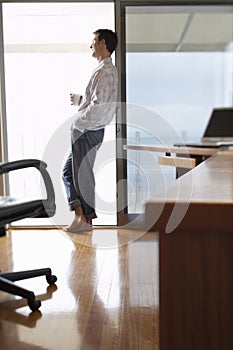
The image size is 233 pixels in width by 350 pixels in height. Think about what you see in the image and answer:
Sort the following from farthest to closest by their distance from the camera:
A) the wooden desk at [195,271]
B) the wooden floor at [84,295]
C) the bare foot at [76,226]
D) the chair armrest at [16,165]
Answer: the bare foot at [76,226] < the chair armrest at [16,165] < the wooden floor at [84,295] < the wooden desk at [195,271]

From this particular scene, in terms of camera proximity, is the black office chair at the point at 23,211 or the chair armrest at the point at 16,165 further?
the chair armrest at the point at 16,165

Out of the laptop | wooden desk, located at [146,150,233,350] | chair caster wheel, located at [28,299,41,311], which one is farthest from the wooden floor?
the laptop

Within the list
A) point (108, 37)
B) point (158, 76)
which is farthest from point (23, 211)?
point (158, 76)

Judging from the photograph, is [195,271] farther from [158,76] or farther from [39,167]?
[158,76]

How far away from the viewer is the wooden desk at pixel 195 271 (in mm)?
879

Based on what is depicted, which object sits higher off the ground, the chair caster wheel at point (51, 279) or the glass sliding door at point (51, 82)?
the glass sliding door at point (51, 82)

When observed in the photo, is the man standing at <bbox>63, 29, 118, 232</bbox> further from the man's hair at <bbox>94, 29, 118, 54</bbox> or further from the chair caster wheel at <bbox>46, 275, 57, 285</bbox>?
the chair caster wheel at <bbox>46, 275, 57, 285</bbox>

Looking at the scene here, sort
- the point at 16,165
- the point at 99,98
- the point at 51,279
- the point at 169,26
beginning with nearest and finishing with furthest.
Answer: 1. the point at 16,165
2. the point at 51,279
3. the point at 99,98
4. the point at 169,26

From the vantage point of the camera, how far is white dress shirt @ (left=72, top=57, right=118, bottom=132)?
3.51 meters

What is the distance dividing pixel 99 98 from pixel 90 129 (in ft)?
0.83

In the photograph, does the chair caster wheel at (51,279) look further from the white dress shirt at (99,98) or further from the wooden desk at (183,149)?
the white dress shirt at (99,98)

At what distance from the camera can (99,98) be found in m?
3.51

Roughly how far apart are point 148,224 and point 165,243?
47mm

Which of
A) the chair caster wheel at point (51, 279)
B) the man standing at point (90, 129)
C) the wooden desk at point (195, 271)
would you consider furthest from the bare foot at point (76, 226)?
the wooden desk at point (195, 271)
